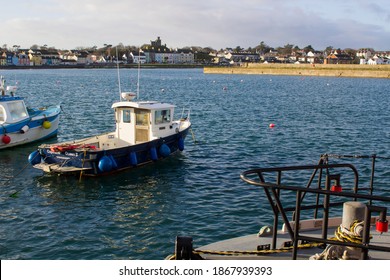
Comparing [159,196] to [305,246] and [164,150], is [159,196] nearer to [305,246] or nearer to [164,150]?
[164,150]

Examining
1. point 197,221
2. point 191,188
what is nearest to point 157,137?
point 191,188

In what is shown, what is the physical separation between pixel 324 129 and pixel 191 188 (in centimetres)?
1921

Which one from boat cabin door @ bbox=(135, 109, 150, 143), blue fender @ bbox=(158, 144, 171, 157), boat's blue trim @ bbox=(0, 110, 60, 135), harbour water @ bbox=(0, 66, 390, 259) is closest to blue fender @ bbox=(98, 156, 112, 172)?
harbour water @ bbox=(0, 66, 390, 259)

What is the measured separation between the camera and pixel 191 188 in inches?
745

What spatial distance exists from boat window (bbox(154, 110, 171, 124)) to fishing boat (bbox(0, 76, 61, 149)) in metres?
9.12

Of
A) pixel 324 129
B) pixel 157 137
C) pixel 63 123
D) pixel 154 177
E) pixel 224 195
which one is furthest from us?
pixel 63 123

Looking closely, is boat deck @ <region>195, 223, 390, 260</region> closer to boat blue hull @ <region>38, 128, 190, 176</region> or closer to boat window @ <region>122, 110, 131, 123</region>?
boat blue hull @ <region>38, 128, 190, 176</region>

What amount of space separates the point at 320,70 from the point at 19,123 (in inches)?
5047

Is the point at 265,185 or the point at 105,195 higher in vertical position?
the point at 265,185

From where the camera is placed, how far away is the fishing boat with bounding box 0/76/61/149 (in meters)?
26.6

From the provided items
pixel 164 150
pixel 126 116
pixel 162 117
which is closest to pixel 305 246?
pixel 164 150

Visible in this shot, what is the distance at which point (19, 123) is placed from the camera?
27375 millimetres
